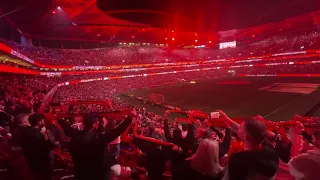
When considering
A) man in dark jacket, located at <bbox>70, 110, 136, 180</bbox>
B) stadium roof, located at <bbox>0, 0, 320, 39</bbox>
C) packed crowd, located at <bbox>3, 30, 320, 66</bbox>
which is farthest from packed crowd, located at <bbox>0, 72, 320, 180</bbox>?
packed crowd, located at <bbox>3, 30, 320, 66</bbox>

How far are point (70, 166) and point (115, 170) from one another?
1781 millimetres

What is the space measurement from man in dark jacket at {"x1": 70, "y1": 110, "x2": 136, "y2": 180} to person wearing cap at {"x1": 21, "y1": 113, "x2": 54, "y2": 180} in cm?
75

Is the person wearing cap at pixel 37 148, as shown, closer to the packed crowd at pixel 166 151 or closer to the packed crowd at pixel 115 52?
the packed crowd at pixel 166 151

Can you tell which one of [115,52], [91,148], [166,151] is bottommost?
[166,151]

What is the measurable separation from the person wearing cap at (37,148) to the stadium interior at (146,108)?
16 mm

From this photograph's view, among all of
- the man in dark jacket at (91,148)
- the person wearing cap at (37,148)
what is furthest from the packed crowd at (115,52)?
the man in dark jacket at (91,148)

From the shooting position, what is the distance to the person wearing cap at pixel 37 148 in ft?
11.8

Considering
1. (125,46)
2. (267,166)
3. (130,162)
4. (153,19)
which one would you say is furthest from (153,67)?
(267,166)

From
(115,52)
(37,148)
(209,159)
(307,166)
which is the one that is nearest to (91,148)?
(37,148)

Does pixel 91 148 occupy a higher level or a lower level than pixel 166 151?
higher

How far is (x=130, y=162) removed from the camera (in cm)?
555

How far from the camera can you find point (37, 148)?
3615mm

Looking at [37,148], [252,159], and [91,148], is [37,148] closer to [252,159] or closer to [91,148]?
[91,148]

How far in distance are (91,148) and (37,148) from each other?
1.11 meters
